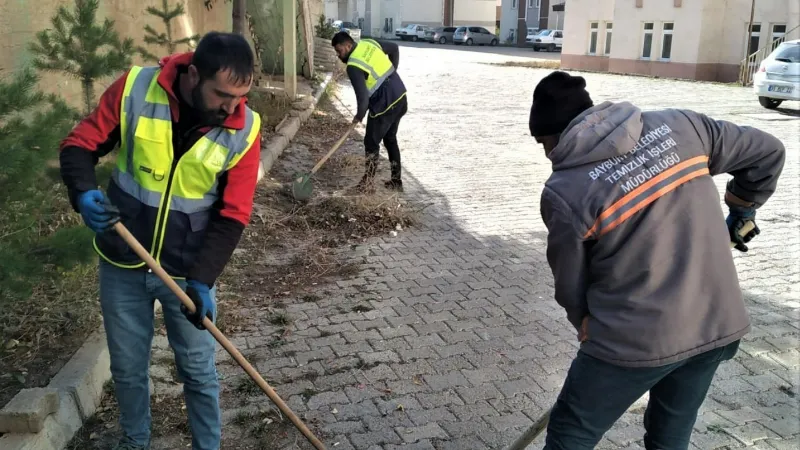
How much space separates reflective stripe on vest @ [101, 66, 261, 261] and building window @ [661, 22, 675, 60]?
23982 mm

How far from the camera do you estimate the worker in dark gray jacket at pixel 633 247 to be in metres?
2.09

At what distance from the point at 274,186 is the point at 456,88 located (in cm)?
1193

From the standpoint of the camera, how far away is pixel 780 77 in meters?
14.5

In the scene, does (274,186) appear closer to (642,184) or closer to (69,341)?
(69,341)

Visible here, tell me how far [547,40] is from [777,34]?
70.4ft

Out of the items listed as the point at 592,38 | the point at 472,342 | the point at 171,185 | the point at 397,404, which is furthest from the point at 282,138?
the point at 592,38

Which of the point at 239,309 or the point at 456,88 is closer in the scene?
the point at 239,309

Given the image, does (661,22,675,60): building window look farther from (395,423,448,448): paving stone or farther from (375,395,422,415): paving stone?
(395,423,448,448): paving stone

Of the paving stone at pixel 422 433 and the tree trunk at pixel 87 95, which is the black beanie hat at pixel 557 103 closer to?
the paving stone at pixel 422 433

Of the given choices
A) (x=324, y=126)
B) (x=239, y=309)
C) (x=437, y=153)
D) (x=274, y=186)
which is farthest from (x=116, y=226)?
(x=324, y=126)

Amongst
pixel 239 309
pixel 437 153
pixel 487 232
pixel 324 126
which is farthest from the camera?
pixel 324 126

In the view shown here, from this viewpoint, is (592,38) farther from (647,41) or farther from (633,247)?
(633,247)

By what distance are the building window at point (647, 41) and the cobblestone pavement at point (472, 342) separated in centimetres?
1867

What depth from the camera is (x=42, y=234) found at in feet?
11.4
